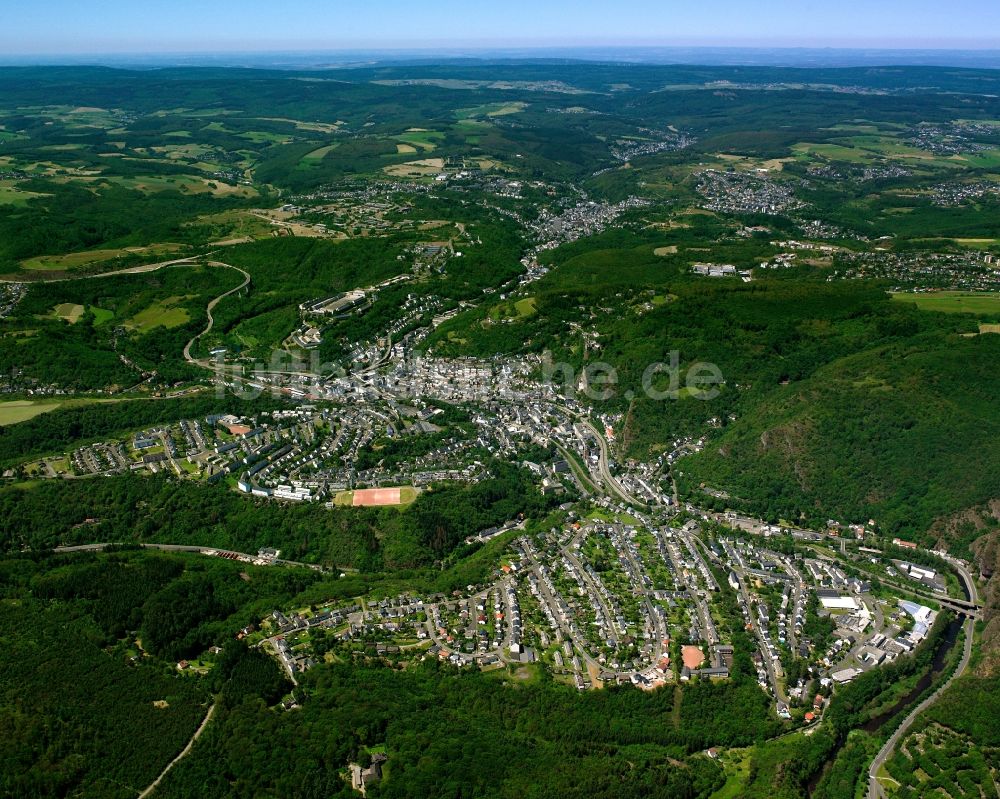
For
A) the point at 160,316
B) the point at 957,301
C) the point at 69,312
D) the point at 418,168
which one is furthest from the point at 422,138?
the point at 957,301

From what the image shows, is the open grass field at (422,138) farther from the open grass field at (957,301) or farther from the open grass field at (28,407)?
the open grass field at (28,407)

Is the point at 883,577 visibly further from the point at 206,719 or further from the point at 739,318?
the point at 206,719

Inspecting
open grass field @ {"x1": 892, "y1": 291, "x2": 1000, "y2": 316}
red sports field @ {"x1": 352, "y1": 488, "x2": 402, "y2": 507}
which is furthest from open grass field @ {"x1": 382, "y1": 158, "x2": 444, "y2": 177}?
red sports field @ {"x1": 352, "y1": 488, "x2": 402, "y2": 507}

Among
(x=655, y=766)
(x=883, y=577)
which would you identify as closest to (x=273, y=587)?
(x=655, y=766)

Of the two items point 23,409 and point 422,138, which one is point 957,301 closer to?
point 23,409

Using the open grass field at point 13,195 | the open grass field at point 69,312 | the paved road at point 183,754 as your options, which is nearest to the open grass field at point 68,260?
the open grass field at point 69,312
